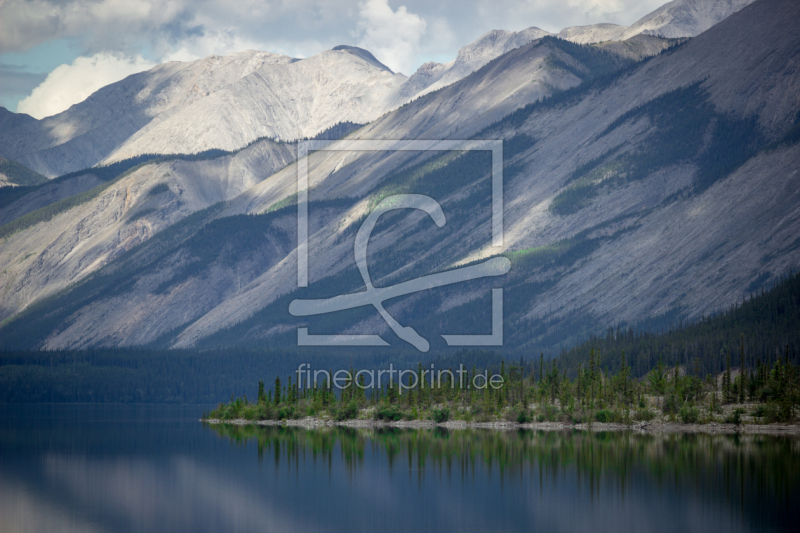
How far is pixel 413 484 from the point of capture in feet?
225

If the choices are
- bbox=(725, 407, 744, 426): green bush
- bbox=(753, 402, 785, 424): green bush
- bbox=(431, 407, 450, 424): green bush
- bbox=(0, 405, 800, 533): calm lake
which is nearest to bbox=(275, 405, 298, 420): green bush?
bbox=(431, 407, 450, 424): green bush

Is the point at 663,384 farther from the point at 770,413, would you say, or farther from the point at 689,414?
the point at 770,413

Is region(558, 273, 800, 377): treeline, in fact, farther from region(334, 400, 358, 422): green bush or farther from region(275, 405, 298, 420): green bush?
region(275, 405, 298, 420): green bush

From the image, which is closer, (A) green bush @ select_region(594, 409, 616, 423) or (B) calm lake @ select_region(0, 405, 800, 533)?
(B) calm lake @ select_region(0, 405, 800, 533)

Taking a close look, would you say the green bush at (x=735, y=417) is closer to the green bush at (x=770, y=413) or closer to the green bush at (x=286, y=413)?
the green bush at (x=770, y=413)

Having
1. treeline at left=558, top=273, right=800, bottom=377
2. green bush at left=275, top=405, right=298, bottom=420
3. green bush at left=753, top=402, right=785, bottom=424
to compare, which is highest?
treeline at left=558, top=273, right=800, bottom=377

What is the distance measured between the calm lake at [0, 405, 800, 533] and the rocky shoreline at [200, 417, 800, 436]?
7.39 m

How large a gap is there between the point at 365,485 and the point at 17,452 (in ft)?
143

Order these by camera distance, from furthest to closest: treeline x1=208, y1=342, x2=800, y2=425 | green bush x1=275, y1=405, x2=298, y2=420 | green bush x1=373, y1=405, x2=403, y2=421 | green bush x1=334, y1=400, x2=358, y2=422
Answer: green bush x1=275, y1=405, x2=298, y2=420 < green bush x1=334, y1=400, x2=358, y2=422 < green bush x1=373, y1=405, x2=403, y2=421 < treeline x1=208, y1=342, x2=800, y2=425

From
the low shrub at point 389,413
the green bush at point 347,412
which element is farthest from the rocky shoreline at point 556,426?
the green bush at point 347,412

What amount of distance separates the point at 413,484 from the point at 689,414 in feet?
157

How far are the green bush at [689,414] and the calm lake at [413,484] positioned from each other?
340 inches

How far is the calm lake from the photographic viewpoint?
183ft

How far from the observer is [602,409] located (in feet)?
375
